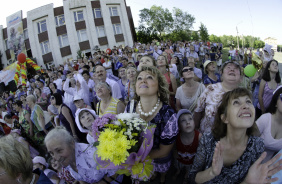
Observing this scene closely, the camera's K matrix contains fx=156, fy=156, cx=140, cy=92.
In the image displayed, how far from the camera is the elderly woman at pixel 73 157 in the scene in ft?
6.38

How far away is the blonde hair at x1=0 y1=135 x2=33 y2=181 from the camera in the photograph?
142 centimetres

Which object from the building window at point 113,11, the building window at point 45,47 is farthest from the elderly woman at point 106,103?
the building window at point 113,11

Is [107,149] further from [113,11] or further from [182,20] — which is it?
[182,20]

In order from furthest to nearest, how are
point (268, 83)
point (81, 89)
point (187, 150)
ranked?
point (81, 89), point (268, 83), point (187, 150)

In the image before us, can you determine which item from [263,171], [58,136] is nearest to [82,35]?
[58,136]

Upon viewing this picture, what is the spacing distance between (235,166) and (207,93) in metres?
1.23

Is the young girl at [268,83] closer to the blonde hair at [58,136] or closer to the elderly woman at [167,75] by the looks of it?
the elderly woman at [167,75]

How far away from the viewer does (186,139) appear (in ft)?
8.68

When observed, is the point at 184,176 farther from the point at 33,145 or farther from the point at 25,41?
the point at 25,41

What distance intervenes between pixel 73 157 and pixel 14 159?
0.69 meters

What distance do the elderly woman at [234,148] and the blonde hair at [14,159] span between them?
173 cm

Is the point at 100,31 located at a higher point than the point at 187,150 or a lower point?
higher

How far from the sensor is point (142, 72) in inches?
81.6

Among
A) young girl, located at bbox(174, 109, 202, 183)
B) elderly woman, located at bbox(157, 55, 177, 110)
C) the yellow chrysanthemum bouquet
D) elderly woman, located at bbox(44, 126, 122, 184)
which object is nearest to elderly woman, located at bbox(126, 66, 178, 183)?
the yellow chrysanthemum bouquet
